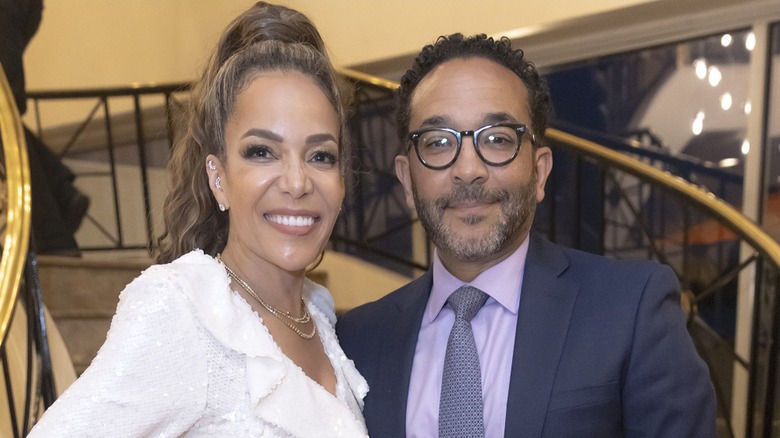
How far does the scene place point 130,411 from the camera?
1345 millimetres

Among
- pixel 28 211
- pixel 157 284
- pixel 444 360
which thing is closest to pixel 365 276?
pixel 28 211

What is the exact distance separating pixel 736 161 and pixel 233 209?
142 inches

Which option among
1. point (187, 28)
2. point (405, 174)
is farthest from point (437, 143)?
point (187, 28)

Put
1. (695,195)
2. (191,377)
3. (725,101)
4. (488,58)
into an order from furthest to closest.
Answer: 1. (725,101)
2. (695,195)
3. (488,58)
4. (191,377)

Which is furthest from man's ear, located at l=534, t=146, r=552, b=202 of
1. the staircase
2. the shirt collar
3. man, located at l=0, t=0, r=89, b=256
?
man, located at l=0, t=0, r=89, b=256

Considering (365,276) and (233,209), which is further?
(365,276)

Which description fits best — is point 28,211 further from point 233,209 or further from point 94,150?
point 94,150

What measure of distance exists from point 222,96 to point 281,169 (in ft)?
0.73

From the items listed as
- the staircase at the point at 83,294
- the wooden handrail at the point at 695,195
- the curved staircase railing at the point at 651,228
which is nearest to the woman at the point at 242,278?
the curved staircase railing at the point at 651,228

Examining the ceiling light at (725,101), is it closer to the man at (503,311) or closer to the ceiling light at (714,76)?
the ceiling light at (714,76)

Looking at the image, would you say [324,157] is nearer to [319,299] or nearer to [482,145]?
[482,145]

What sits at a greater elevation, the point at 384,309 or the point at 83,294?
the point at 384,309

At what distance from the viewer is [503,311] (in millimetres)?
1837

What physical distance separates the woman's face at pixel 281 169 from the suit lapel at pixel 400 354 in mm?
377
